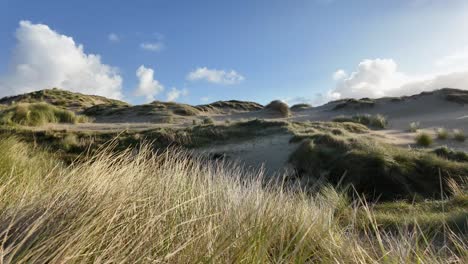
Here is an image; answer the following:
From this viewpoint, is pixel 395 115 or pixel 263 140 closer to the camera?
pixel 263 140

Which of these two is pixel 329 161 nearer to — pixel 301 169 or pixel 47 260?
pixel 301 169

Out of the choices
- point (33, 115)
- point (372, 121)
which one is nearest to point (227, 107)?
point (372, 121)

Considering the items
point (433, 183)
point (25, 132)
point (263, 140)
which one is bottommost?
point (433, 183)

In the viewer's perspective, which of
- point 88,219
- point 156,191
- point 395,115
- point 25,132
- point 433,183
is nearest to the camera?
point 88,219

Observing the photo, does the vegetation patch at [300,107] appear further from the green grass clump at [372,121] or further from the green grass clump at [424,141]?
the green grass clump at [424,141]

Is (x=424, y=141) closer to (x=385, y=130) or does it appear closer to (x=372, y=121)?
(x=385, y=130)

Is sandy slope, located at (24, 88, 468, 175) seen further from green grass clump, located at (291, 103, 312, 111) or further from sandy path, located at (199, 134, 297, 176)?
green grass clump, located at (291, 103, 312, 111)

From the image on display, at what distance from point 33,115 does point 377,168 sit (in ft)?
42.8

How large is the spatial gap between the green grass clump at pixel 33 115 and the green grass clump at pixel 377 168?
10320mm

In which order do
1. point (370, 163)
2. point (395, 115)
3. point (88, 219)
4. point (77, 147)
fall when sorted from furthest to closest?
point (395, 115)
point (77, 147)
point (370, 163)
point (88, 219)

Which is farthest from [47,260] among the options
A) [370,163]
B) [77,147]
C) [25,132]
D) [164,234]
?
[25,132]

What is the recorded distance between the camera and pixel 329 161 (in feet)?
29.3

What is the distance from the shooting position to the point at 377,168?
7984 millimetres

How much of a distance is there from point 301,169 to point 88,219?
313 inches
